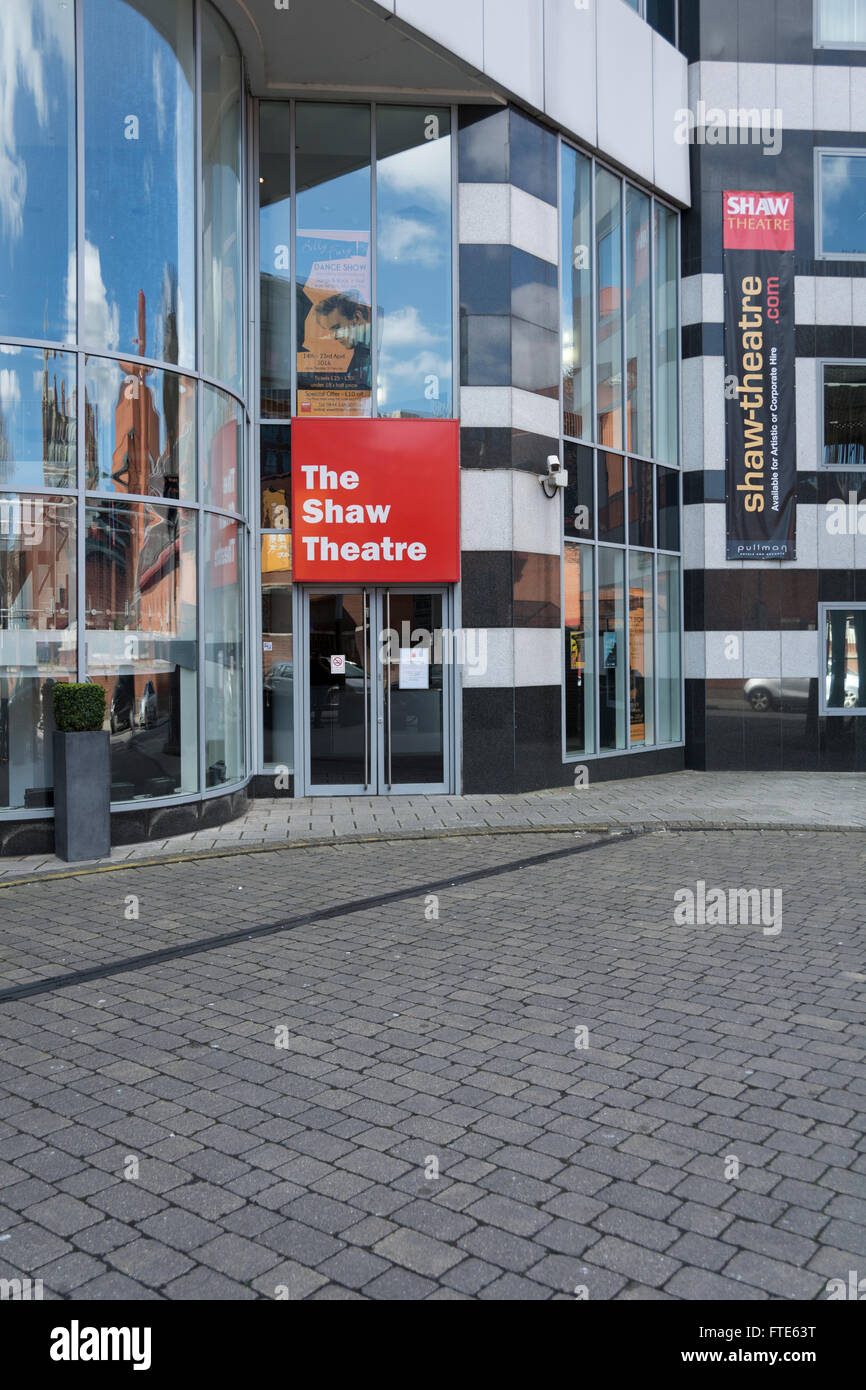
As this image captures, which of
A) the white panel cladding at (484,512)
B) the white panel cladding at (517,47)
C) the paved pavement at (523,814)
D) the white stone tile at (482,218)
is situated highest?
the white panel cladding at (517,47)

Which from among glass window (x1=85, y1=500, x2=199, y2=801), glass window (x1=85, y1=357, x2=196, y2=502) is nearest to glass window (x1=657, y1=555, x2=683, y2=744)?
glass window (x1=85, y1=500, x2=199, y2=801)

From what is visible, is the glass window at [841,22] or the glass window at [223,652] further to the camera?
the glass window at [841,22]

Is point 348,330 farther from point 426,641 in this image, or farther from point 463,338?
point 426,641

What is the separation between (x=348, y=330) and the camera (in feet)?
45.7

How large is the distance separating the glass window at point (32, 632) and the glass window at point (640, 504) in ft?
28.9

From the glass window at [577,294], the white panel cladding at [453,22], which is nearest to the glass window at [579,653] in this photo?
the glass window at [577,294]

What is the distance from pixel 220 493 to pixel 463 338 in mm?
3944

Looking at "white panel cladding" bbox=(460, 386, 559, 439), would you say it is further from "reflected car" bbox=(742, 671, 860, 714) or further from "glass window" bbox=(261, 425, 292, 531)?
"reflected car" bbox=(742, 671, 860, 714)

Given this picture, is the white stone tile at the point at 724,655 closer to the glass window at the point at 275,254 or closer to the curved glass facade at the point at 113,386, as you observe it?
the glass window at the point at 275,254

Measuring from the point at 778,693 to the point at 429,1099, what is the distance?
549 inches

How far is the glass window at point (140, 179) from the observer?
34.5 feet

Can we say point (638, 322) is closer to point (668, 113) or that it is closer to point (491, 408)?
point (668, 113)

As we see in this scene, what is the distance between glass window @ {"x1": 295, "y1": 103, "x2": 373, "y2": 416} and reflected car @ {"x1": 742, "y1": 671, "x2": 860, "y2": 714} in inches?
295

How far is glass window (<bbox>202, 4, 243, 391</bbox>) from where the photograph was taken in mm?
11750
